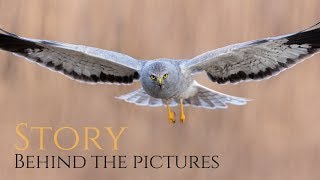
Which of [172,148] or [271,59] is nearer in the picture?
[271,59]

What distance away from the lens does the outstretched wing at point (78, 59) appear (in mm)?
9023

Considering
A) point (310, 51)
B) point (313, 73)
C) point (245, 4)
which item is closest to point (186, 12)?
point (245, 4)

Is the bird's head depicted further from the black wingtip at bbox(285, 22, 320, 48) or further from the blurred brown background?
the blurred brown background

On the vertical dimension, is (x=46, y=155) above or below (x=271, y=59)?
below

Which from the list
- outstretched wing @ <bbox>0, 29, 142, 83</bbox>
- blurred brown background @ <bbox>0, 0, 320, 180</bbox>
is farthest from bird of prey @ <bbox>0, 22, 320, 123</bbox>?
blurred brown background @ <bbox>0, 0, 320, 180</bbox>

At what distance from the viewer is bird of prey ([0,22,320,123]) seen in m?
8.78

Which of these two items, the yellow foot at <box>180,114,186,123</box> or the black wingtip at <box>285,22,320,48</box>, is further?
the yellow foot at <box>180,114,186,123</box>

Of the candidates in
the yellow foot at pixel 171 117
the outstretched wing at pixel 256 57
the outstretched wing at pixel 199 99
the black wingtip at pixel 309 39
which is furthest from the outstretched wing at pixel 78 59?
the black wingtip at pixel 309 39

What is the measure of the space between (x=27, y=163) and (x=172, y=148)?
1127mm

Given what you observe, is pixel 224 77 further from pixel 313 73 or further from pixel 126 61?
pixel 313 73

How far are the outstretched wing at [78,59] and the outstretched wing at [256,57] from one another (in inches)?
19.2

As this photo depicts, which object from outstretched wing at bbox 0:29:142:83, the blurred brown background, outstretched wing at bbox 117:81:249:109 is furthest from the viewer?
the blurred brown background

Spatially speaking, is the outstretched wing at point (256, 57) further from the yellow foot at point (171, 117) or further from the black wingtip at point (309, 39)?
the yellow foot at point (171, 117)

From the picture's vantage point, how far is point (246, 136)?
1013 centimetres
